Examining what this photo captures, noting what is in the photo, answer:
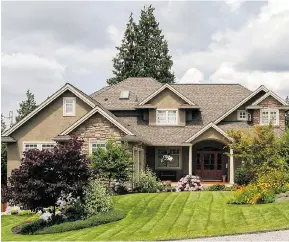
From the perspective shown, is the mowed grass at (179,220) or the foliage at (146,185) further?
the foliage at (146,185)

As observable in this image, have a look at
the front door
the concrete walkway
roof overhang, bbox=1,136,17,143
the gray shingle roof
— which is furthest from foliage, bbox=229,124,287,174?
roof overhang, bbox=1,136,17,143

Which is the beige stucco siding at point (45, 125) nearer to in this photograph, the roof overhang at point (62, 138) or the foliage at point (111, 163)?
the roof overhang at point (62, 138)

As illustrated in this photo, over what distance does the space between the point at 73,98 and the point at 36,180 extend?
13.1 metres

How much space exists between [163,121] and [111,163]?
35.8 feet

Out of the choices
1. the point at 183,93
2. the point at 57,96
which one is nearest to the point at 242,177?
the point at 183,93

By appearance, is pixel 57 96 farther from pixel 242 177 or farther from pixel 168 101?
pixel 242 177

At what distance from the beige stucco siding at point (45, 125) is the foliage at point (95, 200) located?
11766mm

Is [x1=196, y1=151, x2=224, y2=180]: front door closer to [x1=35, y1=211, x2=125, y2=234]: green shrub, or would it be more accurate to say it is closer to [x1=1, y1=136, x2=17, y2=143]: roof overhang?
[x1=1, y1=136, x2=17, y2=143]: roof overhang

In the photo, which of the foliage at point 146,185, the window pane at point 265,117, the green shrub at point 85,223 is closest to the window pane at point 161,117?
the window pane at point 265,117

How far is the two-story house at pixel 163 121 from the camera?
32.6 m

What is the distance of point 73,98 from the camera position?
108 ft

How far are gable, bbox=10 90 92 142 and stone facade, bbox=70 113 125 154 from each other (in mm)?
2964

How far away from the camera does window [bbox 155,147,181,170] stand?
1455 inches

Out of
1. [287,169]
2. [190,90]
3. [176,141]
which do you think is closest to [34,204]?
[287,169]
